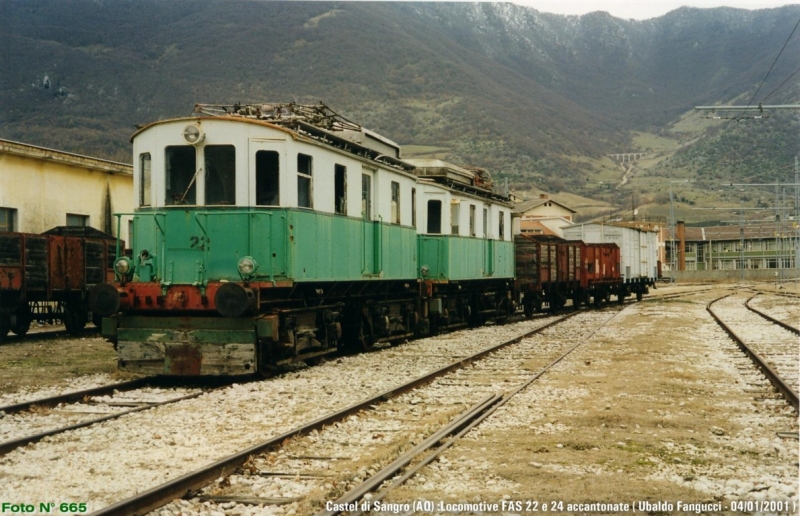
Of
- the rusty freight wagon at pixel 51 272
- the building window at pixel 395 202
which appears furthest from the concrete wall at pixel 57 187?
the building window at pixel 395 202

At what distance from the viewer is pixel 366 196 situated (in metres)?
15.6

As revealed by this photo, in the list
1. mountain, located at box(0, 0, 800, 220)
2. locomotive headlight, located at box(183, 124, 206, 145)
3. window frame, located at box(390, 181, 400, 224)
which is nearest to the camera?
locomotive headlight, located at box(183, 124, 206, 145)

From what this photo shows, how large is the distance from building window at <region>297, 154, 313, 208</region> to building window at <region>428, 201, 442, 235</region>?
7991 mm

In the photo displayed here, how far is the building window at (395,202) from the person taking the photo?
1722 centimetres

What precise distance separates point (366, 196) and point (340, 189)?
1.36 meters

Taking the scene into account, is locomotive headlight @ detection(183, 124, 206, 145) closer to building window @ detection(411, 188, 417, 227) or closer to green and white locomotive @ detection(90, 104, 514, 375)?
green and white locomotive @ detection(90, 104, 514, 375)

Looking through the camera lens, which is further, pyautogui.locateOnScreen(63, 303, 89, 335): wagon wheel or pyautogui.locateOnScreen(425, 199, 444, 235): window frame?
pyautogui.locateOnScreen(63, 303, 89, 335): wagon wheel

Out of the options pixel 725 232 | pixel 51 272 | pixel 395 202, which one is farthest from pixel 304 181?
pixel 725 232

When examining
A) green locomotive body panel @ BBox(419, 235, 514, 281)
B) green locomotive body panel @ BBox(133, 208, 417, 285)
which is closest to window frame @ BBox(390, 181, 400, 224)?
green locomotive body panel @ BBox(419, 235, 514, 281)

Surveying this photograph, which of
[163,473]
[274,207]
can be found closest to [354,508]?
[163,473]

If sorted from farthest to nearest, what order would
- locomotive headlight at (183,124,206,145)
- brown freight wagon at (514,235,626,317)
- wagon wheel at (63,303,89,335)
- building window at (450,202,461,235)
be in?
brown freight wagon at (514,235,626,317) → building window at (450,202,461,235) → wagon wheel at (63,303,89,335) → locomotive headlight at (183,124,206,145)

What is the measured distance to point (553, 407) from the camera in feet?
32.8

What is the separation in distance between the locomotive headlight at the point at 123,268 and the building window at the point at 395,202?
20.9 feet

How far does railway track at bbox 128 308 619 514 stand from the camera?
6213 millimetres
